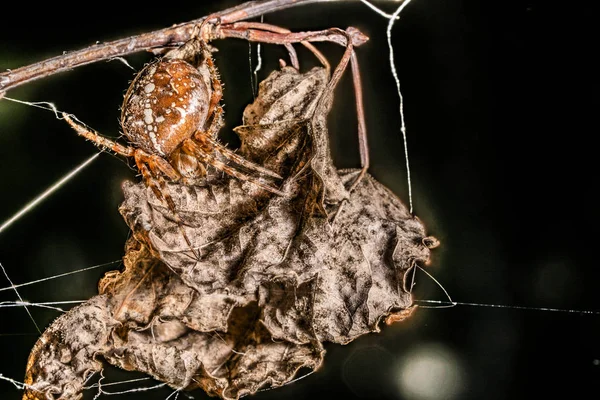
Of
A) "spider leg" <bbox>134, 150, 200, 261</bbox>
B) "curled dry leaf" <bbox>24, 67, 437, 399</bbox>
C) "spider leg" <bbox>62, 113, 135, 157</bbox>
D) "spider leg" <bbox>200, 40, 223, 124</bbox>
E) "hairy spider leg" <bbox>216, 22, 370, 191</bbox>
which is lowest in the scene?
"curled dry leaf" <bbox>24, 67, 437, 399</bbox>

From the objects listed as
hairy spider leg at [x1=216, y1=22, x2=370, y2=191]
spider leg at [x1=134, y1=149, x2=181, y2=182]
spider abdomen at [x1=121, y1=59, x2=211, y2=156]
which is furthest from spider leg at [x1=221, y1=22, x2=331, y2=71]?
spider leg at [x1=134, y1=149, x2=181, y2=182]

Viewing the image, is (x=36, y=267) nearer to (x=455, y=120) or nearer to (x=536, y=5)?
(x=455, y=120)

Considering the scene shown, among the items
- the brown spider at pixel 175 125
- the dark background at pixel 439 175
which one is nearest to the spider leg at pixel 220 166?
the brown spider at pixel 175 125

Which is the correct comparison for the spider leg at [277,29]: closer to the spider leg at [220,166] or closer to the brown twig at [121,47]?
the brown twig at [121,47]

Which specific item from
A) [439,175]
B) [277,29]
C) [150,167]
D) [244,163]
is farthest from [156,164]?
[439,175]

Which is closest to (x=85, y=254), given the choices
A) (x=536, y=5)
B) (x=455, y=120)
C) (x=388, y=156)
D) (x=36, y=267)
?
(x=36, y=267)

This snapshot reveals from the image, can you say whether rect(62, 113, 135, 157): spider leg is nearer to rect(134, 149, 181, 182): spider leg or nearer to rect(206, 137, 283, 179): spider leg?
rect(134, 149, 181, 182): spider leg

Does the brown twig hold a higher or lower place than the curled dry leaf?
higher
